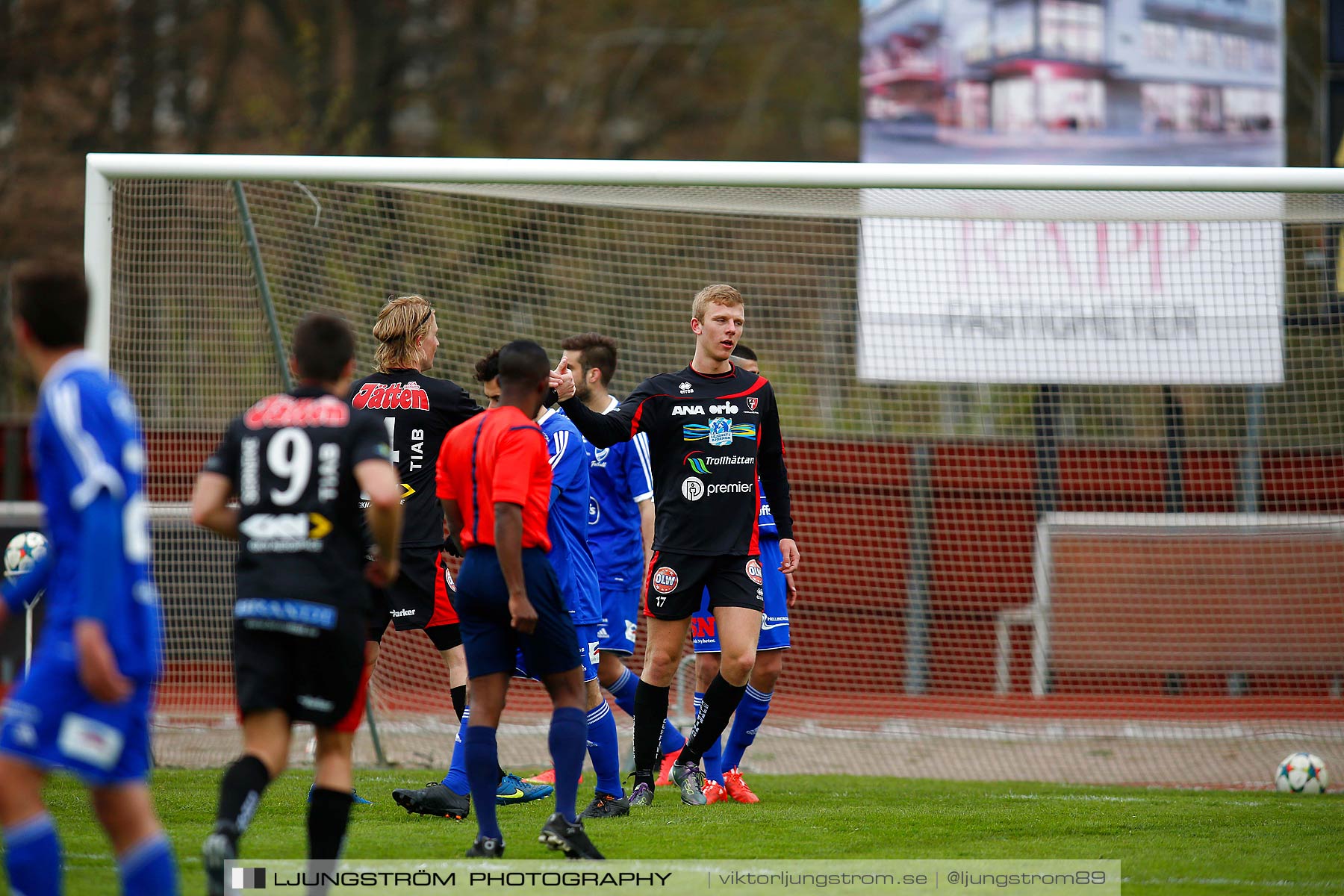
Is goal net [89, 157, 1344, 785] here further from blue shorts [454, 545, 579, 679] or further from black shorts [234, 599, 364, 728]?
black shorts [234, 599, 364, 728]

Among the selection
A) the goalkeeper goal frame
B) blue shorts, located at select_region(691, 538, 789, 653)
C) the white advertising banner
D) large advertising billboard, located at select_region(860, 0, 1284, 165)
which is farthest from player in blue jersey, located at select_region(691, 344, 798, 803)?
large advertising billboard, located at select_region(860, 0, 1284, 165)

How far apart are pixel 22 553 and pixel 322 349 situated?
14.0 ft

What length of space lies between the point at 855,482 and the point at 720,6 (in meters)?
14.4

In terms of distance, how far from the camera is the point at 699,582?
6.11 meters

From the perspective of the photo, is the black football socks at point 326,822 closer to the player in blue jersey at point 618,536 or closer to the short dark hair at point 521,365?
the short dark hair at point 521,365

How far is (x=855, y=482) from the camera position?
12.1 meters

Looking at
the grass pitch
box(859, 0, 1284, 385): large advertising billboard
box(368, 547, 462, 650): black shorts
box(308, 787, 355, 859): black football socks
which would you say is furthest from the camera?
box(859, 0, 1284, 385): large advertising billboard

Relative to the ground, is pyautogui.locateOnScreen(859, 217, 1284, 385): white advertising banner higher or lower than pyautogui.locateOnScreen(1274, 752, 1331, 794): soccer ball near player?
higher

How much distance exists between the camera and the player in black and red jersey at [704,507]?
607 centimetres

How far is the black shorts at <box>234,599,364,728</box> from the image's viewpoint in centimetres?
385

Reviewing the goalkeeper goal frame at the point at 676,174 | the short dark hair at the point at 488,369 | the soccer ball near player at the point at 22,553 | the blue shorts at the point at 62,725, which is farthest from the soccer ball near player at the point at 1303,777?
the soccer ball near player at the point at 22,553

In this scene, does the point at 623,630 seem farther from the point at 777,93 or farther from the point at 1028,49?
the point at 777,93

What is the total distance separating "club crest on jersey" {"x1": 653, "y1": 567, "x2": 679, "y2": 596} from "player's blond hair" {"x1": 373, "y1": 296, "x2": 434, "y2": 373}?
1.48 m

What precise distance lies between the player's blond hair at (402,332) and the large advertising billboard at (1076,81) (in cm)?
824
